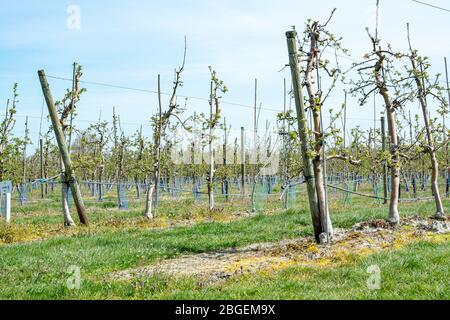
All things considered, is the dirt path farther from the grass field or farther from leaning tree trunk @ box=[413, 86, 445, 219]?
leaning tree trunk @ box=[413, 86, 445, 219]

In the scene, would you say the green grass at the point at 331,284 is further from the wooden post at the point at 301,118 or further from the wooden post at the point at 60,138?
the wooden post at the point at 60,138

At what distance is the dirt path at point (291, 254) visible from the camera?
8.01 meters

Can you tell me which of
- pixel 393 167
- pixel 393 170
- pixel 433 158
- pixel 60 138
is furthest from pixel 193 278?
pixel 433 158

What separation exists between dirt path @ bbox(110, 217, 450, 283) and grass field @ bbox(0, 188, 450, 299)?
0.30m

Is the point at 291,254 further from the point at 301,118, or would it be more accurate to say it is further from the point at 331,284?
the point at 301,118

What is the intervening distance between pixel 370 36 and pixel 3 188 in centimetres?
1212

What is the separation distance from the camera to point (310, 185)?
1022 centimetres

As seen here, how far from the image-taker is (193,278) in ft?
23.9

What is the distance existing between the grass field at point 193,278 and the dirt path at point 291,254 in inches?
11.7

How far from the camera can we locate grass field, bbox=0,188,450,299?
6375mm
